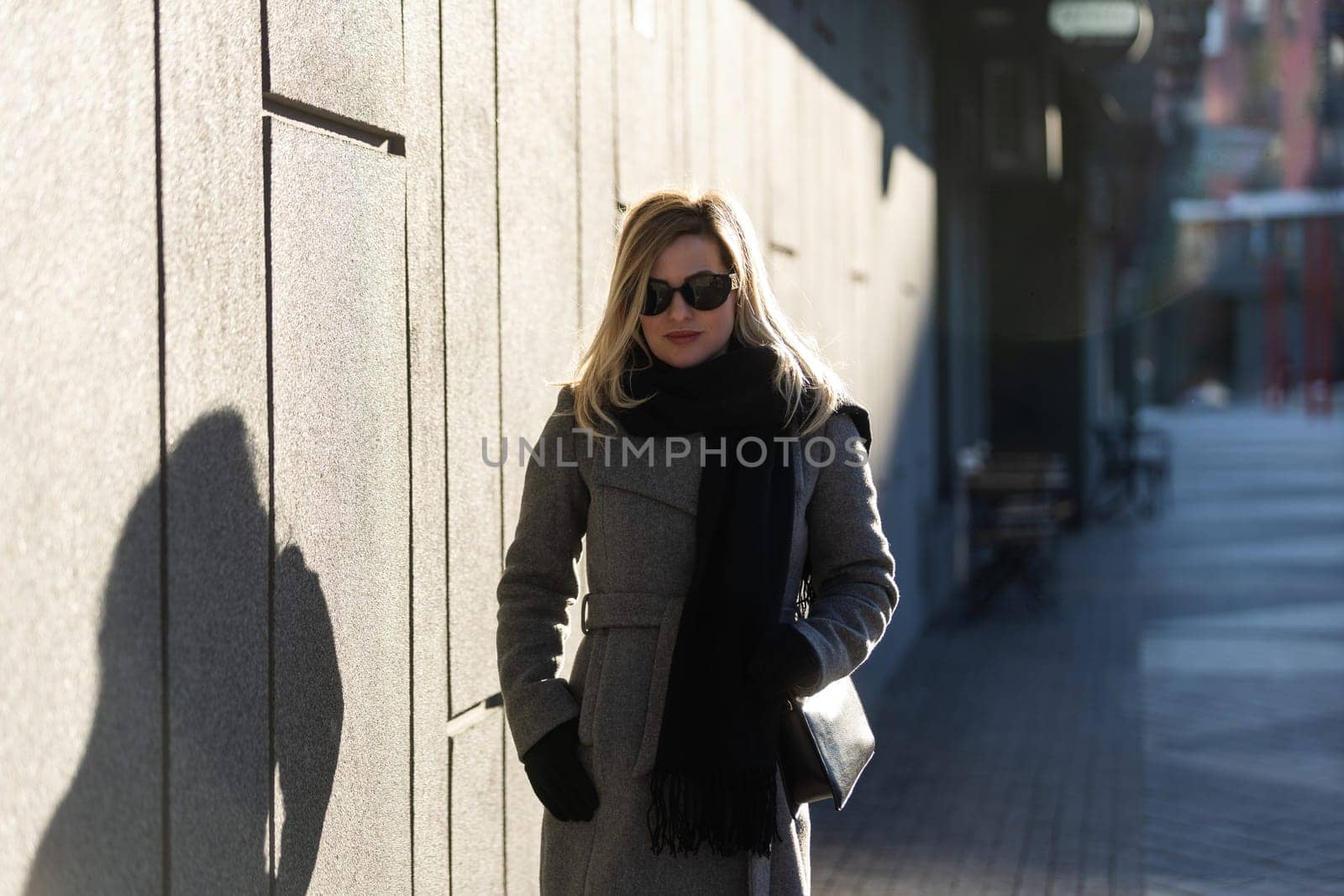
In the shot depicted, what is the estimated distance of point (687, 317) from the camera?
2.68m

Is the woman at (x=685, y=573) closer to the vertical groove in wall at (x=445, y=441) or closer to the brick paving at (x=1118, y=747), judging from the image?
the vertical groove in wall at (x=445, y=441)

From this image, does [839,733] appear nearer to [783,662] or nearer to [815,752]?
[815,752]

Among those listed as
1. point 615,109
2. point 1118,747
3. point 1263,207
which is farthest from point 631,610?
point 1263,207

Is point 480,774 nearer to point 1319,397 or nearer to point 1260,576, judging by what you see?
point 1260,576

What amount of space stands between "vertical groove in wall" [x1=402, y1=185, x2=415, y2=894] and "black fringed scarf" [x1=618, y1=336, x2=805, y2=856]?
0.82 m

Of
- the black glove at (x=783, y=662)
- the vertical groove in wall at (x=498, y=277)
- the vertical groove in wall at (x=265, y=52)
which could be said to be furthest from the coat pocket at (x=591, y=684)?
the vertical groove in wall at (x=498, y=277)

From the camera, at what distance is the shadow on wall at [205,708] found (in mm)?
2137

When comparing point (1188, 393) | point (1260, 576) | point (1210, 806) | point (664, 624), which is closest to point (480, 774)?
point (664, 624)

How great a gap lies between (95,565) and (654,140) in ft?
10.5

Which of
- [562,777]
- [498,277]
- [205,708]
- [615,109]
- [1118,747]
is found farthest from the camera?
[1118,747]

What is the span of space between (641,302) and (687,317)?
0.27ft

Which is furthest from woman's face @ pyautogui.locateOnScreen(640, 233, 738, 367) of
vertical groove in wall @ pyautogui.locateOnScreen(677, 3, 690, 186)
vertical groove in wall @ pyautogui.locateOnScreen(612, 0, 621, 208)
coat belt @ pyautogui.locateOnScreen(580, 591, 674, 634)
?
vertical groove in wall @ pyautogui.locateOnScreen(677, 3, 690, 186)

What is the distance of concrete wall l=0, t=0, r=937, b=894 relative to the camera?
6.65 ft

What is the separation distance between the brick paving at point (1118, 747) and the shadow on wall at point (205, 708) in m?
2.96
